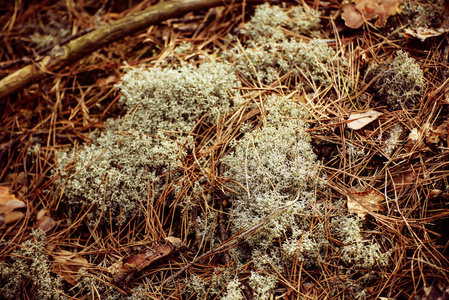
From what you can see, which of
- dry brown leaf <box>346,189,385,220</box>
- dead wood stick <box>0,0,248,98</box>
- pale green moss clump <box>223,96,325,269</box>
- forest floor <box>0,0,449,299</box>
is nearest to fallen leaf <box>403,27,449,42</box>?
forest floor <box>0,0,449,299</box>

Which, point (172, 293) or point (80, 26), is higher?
point (80, 26)

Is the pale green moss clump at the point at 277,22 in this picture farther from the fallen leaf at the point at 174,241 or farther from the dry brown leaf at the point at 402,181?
the fallen leaf at the point at 174,241

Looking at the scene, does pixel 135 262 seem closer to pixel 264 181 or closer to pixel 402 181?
pixel 264 181

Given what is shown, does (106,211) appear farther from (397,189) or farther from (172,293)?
(397,189)

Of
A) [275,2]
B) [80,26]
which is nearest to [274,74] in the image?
[275,2]

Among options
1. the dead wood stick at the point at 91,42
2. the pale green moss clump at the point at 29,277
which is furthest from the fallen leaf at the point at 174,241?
the dead wood stick at the point at 91,42
